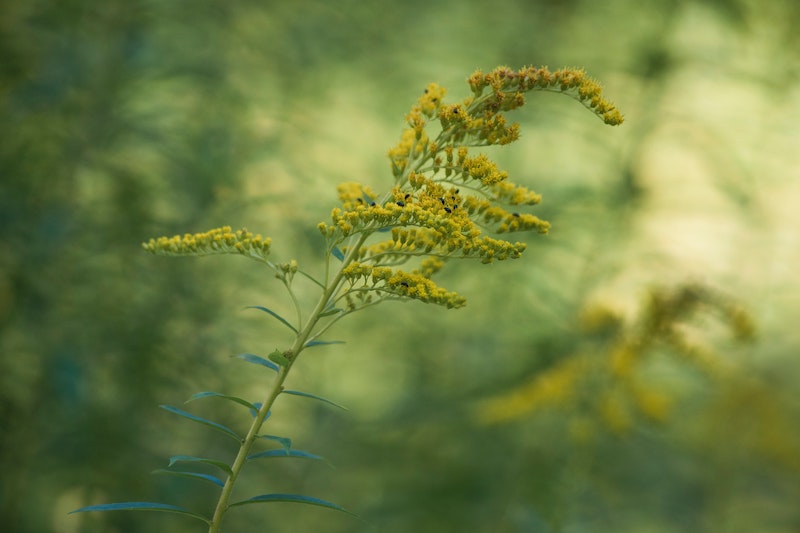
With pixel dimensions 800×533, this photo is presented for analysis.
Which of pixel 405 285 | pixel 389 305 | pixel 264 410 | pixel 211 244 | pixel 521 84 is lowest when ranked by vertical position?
pixel 264 410

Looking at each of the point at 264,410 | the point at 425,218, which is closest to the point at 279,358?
the point at 264,410

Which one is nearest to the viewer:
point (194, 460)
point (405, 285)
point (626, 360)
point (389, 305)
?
point (194, 460)

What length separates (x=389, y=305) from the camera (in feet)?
18.2

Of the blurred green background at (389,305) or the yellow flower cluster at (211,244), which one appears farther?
the blurred green background at (389,305)

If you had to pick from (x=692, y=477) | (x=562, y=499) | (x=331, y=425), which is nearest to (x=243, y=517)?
(x=331, y=425)

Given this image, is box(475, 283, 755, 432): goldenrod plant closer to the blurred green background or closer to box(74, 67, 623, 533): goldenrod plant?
the blurred green background

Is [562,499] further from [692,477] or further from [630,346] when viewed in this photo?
[692,477]

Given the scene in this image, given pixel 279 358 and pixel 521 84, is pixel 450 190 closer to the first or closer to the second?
pixel 521 84

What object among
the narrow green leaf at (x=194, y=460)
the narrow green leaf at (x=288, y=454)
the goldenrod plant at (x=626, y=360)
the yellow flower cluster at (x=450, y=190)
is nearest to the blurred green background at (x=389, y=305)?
the goldenrod plant at (x=626, y=360)

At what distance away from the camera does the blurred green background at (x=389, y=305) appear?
3.48 metres

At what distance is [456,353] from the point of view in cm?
573

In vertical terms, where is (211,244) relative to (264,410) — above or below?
above

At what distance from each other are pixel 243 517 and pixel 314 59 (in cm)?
278

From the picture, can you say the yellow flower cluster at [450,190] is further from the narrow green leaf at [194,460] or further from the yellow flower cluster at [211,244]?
the narrow green leaf at [194,460]
